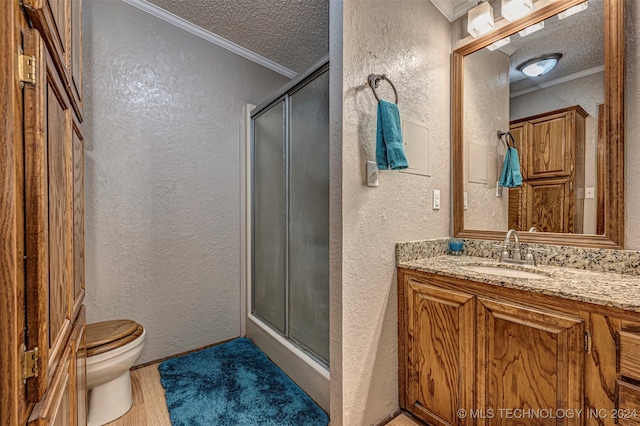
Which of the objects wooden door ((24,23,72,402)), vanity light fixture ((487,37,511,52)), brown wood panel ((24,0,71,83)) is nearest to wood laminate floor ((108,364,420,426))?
wooden door ((24,23,72,402))

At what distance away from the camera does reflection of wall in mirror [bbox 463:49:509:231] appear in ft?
5.58

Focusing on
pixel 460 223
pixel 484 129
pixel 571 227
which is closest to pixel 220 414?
pixel 460 223

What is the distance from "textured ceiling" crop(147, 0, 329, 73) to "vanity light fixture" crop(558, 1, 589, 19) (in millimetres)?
1350

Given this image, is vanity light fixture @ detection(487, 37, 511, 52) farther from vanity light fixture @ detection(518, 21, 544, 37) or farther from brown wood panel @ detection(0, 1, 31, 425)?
brown wood panel @ detection(0, 1, 31, 425)

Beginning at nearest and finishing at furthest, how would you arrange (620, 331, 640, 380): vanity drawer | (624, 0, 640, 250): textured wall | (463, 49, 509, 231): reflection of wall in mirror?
(620, 331, 640, 380): vanity drawer → (624, 0, 640, 250): textured wall → (463, 49, 509, 231): reflection of wall in mirror

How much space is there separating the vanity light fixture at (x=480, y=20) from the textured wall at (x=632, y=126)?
58 centimetres

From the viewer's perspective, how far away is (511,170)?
5.45ft

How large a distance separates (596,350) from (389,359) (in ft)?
2.78

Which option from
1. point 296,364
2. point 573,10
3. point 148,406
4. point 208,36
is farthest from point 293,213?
point 573,10

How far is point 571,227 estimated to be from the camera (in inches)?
55.6

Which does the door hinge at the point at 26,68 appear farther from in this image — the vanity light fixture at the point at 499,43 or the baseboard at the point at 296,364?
the vanity light fixture at the point at 499,43

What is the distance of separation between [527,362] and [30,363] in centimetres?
146

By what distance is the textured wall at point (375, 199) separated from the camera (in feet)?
4.38

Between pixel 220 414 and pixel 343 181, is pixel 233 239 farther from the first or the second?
pixel 343 181
